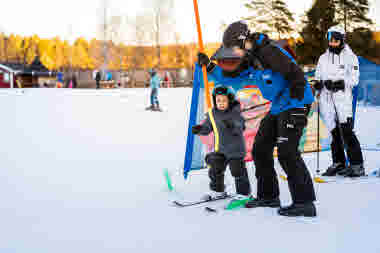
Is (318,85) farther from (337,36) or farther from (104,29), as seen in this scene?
(104,29)

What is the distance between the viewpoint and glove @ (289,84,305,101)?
10.5ft

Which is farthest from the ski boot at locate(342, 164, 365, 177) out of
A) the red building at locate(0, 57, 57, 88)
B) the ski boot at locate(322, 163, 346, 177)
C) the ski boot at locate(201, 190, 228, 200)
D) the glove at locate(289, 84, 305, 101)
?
the red building at locate(0, 57, 57, 88)

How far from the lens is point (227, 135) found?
369 cm

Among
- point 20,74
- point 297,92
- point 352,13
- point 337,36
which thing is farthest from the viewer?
point 20,74

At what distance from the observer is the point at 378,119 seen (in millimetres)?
11617

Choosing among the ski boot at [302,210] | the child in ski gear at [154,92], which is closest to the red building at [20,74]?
the child in ski gear at [154,92]

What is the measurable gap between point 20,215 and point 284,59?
283 centimetres

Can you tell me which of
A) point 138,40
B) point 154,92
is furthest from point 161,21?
point 154,92

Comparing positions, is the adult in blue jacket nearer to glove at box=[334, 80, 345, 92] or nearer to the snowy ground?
the snowy ground

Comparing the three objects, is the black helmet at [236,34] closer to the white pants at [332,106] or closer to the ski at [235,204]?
the ski at [235,204]

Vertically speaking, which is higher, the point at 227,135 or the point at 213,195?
the point at 227,135

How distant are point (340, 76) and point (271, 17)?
A: 36.7 metres

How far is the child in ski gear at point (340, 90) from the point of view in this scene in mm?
4801

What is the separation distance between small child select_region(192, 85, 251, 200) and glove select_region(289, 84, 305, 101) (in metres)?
0.64
